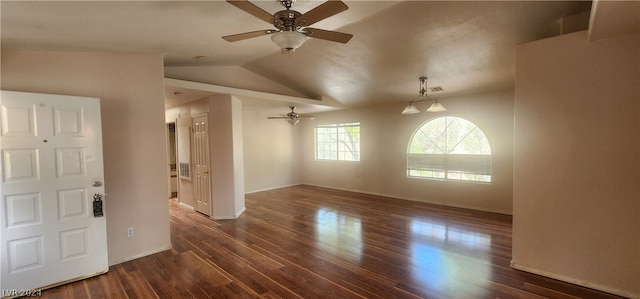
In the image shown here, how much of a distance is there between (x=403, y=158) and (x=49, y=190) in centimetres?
597

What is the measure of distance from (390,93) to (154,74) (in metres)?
4.23

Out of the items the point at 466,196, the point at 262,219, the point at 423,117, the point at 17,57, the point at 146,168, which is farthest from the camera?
the point at 423,117

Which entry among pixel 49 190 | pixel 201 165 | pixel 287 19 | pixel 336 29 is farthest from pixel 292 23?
pixel 201 165

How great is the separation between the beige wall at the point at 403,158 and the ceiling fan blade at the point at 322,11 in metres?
4.62

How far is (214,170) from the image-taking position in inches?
197

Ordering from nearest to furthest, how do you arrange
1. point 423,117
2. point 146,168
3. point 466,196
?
point 146,168 → point 466,196 → point 423,117

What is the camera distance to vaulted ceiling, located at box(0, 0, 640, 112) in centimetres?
219

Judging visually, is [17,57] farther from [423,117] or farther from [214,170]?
[423,117]

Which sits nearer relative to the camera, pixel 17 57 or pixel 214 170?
pixel 17 57

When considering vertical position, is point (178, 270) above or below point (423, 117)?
below

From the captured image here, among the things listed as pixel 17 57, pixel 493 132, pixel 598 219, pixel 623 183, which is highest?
pixel 17 57

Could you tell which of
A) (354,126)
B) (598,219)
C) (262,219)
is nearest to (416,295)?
(598,219)

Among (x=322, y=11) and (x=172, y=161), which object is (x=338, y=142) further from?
(x=322, y=11)

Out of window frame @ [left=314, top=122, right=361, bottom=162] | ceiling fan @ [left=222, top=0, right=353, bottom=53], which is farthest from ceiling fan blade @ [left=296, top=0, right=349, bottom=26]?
window frame @ [left=314, top=122, right=361, bottom=162]
